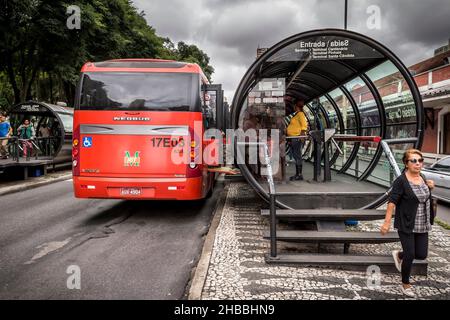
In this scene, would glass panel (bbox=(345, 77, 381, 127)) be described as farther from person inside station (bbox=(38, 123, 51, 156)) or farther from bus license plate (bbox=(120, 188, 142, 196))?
person inside station (bbox=(38, 123, 51, 156))

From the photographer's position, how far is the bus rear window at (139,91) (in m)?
6.97

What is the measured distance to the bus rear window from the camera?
22.9 feet

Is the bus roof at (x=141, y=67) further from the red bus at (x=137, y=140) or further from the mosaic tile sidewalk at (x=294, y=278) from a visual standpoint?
the mosaic tile sidewalk at (x=294, y=278)

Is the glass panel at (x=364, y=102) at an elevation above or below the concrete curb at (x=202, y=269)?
above

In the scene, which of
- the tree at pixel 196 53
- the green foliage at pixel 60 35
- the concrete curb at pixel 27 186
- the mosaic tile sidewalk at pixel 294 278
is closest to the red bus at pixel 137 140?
the mosaic tile sidewalk at pixel 294 278

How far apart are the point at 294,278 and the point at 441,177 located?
22.7ft

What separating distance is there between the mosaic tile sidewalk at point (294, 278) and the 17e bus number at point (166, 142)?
1.97m

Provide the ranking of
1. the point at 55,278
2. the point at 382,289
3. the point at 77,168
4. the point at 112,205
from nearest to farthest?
the point at 382,289, the point at 55,278, the point at 77,168, the point at 112,205

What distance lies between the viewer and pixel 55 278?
4320mm

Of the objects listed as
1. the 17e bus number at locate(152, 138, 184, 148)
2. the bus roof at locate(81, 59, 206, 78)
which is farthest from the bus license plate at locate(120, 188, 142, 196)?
the bus roof at locate(81, 59, 206, 78)

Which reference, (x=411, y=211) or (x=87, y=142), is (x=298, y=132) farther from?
(x=411, y=211)

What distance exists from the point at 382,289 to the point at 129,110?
5.10m
